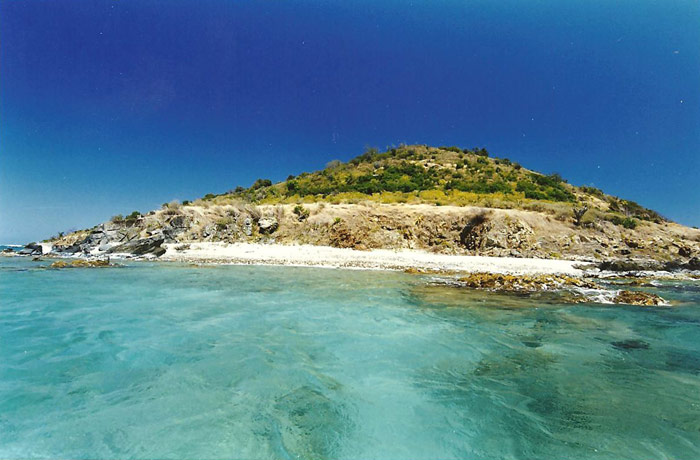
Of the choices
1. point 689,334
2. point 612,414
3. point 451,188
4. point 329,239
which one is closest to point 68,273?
point 329,239

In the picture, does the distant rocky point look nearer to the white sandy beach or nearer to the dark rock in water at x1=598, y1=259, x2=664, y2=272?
the dark rock in water at x1=598, y1=259, x2=664, y2=272

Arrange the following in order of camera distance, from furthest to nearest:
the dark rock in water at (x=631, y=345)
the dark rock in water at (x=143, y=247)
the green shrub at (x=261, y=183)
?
the green shrub at (x=261, y=183) < the dark rock in water at (x=143, y=247) < the dark rock in water at (x=631, y=345)

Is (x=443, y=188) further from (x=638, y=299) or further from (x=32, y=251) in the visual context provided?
(x=32, y=251)

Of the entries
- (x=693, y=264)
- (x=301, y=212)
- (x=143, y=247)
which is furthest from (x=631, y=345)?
(x=143, y=247)

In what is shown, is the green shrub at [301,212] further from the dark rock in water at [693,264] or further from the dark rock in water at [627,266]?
the dark rock in water at [693,264]

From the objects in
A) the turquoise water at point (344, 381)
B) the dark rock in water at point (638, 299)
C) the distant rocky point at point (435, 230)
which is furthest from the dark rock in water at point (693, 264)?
the turquoise water at point (344, 381)

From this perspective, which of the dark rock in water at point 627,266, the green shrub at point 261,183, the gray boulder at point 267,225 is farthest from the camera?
the green shrub at point 261,183
